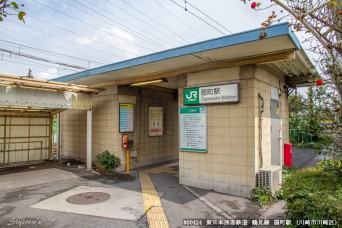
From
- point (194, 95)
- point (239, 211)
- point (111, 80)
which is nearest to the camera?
point (239, 211)

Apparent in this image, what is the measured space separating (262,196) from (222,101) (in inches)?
96.5

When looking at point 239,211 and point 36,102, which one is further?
point 36,102

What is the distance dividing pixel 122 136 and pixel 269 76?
542cm

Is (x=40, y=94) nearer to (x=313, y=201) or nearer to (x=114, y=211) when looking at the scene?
(x=114, y=211)

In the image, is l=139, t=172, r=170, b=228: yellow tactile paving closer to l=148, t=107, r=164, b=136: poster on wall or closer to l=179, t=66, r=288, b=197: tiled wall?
l=179, t=66, r=288, b=197: tiled wall

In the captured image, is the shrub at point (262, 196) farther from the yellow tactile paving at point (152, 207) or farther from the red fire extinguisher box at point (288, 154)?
the red fire extinguisher box at point (288, 154)

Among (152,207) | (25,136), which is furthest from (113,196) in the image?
(25,136)

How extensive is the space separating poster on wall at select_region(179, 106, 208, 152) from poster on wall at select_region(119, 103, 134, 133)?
281cm

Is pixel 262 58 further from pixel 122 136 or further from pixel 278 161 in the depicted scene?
pixel 122 136

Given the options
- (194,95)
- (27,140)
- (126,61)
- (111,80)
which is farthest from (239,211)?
(27,140)

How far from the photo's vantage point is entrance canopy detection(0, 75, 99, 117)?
22.3 ft

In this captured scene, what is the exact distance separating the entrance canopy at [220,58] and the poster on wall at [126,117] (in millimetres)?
984

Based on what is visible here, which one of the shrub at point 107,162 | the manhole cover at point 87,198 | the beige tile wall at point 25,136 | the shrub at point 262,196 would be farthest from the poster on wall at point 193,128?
the beige tile wall at point 25,136

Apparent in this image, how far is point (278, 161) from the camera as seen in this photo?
7668 millimetres
